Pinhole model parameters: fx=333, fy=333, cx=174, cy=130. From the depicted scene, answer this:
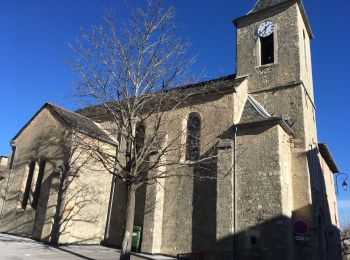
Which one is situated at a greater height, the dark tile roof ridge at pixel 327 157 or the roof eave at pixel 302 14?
the roof eave at pixel 302 14

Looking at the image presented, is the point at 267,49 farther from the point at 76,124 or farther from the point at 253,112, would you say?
the point at 76,124

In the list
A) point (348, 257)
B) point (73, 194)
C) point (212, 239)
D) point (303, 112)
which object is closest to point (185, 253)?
point (212, 239)

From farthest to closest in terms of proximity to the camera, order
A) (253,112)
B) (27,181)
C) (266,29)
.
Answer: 1. (266,29)
2. (27,181)
3. (253,112)

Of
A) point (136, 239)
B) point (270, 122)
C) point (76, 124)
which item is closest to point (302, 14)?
point (270, 122)

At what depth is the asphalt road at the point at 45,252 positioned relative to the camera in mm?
12223

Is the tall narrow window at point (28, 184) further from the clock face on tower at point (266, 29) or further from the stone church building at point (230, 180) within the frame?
the clock face on tower at point (266, 29)

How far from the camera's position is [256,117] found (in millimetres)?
16469

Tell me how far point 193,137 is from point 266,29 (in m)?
8.76

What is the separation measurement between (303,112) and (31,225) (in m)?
15.1

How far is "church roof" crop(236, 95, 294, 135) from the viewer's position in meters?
15.6

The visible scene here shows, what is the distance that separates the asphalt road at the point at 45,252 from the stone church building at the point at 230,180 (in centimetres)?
101

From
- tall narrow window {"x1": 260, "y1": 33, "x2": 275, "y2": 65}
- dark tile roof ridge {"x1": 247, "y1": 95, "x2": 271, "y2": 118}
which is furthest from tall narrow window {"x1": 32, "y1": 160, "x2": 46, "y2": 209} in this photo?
tall narrow window {"x1": 260, "y1": 33, "x2": 275, "y2": 65}

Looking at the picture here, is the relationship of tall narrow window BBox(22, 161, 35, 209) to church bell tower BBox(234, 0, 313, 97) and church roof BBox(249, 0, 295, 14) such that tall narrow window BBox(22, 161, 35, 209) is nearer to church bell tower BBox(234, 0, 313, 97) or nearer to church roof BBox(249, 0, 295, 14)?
church bell tower BBox(234, 0, 313, 97)

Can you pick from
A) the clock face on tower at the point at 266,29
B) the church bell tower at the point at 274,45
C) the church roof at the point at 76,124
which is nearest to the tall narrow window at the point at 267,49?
the church bell tower at the point at 274,45
